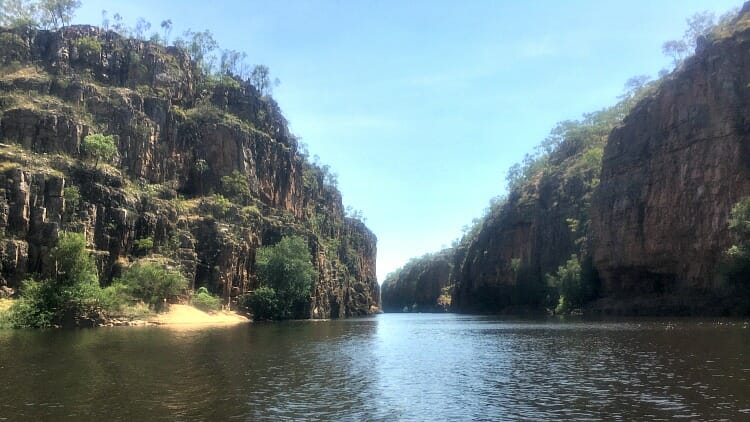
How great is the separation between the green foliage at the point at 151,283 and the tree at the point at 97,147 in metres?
20.1

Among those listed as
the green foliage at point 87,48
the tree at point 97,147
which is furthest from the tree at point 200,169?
the green foliage at point 87,48

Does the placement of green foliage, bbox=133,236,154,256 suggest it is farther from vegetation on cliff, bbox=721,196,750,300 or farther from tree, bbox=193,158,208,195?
vegetation on cliff, bbox=721,196,750,300

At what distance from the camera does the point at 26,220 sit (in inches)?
2753

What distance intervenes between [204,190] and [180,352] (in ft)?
269

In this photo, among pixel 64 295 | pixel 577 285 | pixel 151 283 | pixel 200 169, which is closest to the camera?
pixel 64 295

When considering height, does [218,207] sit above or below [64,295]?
above

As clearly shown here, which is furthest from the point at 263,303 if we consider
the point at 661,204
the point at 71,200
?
the point at 661,204

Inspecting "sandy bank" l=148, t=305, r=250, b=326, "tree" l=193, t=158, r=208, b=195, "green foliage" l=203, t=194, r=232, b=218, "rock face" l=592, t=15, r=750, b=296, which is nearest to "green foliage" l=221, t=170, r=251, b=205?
"tree" l=193, t=158, r=208, b=195

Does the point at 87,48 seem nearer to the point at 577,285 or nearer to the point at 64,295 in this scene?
the point at 64,295

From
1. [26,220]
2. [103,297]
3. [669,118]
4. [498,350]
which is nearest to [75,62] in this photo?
[26,220]

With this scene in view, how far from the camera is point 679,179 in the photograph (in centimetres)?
8431

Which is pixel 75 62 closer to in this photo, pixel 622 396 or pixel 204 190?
pixel 204 190

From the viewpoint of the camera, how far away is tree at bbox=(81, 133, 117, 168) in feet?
276

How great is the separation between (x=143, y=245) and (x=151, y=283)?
10874mm
